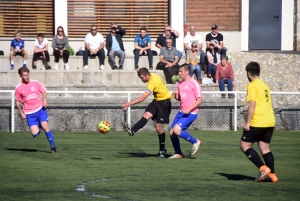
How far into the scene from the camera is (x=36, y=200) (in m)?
9.14

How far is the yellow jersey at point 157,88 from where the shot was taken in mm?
14305

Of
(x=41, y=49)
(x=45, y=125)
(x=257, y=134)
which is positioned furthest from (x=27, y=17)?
(x=257, y=134)

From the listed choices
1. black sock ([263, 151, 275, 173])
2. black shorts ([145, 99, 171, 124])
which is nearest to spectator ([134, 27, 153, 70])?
black shorts ([145, 99, 171, 124])

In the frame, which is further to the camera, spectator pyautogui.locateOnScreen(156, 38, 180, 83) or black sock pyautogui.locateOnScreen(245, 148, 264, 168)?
spectator pyautogui.locateOnScreen(156, 38, 180, 83)

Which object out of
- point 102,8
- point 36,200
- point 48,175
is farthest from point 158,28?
point 36,200

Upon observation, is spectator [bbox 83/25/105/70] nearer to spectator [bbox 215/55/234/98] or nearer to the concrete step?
the concrete step

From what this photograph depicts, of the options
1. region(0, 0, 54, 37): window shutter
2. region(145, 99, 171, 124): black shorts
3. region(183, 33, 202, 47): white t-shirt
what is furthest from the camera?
region(0, 0, 54, 37): window shutter

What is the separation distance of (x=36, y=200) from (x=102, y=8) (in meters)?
20.1

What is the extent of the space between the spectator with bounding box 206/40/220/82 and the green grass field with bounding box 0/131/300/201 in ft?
20.6

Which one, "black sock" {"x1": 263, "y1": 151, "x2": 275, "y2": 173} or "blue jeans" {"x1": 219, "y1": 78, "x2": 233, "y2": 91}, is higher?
"blue jeans" {"x1": 219, "y1": 78, "x2": 233, "y2": 91}

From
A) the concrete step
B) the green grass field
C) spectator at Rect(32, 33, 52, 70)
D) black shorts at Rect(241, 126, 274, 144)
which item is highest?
spectator at Rect(32, 33, 52, 70)

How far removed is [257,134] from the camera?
10570 mm

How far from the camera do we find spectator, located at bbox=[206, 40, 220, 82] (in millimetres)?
24328

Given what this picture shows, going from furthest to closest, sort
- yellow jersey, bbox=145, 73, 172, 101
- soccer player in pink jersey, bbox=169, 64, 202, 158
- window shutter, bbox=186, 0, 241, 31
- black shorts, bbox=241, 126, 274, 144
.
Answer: window shutter, bbox=186, 0, 241, 31 → yellow jersey, bbox=145, 73, 172, 101 → soccer player in pink jersey, bbox=169, 64, 202, 158 → black shorts, bbox=241, 126, 274, 144
